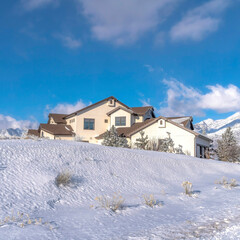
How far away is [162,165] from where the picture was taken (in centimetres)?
1269

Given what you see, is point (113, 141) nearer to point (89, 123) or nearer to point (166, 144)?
point (166, 144)

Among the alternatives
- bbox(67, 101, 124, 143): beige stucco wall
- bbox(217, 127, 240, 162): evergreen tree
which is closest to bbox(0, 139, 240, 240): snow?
bbox(217, 127, 240, 162): evergreen tree

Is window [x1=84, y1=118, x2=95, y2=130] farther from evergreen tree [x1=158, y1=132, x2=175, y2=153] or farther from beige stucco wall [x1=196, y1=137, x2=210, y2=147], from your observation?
beige stucco wall [x1=196, y1=137, x2=210, y2=147]

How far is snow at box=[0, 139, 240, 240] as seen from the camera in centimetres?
529

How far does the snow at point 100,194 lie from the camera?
5.29 metres

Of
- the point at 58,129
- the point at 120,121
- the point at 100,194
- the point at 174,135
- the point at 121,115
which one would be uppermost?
the point at 121,115

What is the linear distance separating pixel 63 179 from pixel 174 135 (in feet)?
71.5

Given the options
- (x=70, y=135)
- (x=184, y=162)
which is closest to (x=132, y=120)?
(x=70, y=135)

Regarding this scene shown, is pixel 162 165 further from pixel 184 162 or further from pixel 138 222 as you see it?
pixel 138 222

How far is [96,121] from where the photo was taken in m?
35.6

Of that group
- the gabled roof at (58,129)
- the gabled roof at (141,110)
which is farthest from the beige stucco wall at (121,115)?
the gabled roof at (58,129)

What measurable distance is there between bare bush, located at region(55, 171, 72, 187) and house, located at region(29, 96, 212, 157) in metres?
21.0

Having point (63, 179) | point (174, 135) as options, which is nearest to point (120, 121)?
point (174, 135)

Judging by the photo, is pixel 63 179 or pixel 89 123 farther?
pixel 89 123
